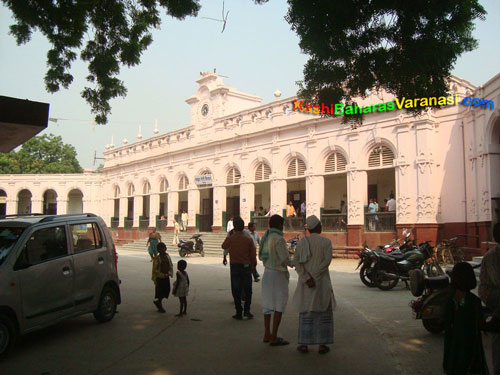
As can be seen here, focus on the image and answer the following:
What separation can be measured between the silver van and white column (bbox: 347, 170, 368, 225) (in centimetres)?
1320

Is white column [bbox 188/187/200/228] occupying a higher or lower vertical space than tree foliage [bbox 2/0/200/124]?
lower

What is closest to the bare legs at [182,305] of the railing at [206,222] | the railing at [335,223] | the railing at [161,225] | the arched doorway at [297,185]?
the railing at [335,223]

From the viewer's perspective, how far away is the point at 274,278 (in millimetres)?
6141

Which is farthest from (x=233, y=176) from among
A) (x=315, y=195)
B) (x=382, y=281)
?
(x=382, y=281)

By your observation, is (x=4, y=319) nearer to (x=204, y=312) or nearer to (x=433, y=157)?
(x=204, y=312)

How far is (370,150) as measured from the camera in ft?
63.0

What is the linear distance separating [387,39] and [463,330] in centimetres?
452

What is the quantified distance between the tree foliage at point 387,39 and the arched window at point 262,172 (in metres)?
15.9

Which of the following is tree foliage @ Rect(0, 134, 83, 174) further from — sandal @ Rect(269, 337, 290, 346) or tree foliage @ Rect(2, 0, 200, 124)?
sandal @ Rect(269, 337, 290, 346)

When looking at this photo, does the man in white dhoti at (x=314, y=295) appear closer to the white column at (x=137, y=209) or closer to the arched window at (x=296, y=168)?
the arched window at (x=296, y=168)

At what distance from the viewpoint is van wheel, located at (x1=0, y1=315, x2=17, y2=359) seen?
5.43m

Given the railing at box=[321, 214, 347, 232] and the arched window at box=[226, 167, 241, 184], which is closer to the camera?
the railing at box=[321, 214, 347, 232]

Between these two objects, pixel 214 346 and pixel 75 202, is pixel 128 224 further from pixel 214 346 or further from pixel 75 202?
pixel 214 346

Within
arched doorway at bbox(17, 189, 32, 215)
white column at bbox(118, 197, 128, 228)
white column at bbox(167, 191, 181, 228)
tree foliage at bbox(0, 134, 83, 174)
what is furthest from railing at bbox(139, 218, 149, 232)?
tree foliage at bbox(0, 134, 83, 174)
